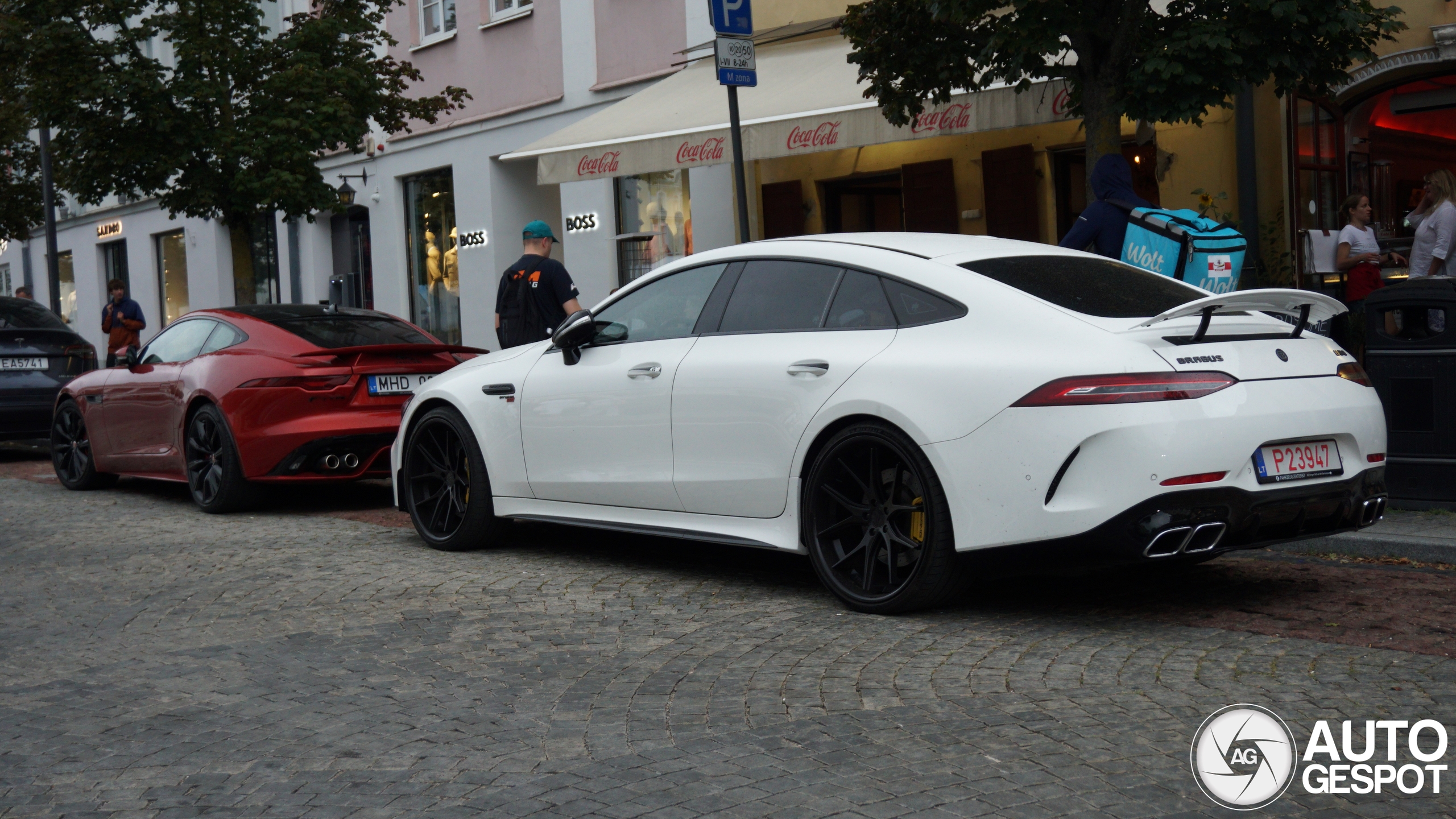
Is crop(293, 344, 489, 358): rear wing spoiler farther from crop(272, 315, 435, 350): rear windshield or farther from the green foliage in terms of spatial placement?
the green foliage

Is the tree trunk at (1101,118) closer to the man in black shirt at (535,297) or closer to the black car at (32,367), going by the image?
the man in black shirt at (535,297)

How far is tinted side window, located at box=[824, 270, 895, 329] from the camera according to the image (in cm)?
576

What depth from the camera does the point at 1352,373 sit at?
5.60 m

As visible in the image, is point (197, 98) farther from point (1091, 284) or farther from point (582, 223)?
point (1091, 284)

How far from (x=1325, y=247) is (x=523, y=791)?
1044 cm

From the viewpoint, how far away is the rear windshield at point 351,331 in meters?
9.88

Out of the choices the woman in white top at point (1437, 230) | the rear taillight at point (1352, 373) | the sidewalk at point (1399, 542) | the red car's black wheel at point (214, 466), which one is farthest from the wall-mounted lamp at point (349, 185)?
the rear taillight at point (1352, 373)

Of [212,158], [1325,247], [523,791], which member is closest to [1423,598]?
[523,791]

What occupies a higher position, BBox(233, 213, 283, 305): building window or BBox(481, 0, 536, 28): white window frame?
BBox(481, 0, 536, 28): white window frame

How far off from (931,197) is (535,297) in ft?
19.2

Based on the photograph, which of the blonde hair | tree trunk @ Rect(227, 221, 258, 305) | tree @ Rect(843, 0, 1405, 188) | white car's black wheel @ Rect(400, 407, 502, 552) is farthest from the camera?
tree trunk @ Rect(227, 221, 258, 305)

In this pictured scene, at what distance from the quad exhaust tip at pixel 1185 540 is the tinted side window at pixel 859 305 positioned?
1310mm

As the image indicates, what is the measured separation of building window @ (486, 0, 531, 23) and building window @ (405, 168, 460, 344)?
262 centimetres

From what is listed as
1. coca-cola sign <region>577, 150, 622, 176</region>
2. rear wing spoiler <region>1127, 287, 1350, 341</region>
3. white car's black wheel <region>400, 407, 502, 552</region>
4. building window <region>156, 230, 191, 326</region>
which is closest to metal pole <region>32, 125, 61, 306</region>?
building window <region>156, 230, 191, 326</region>
